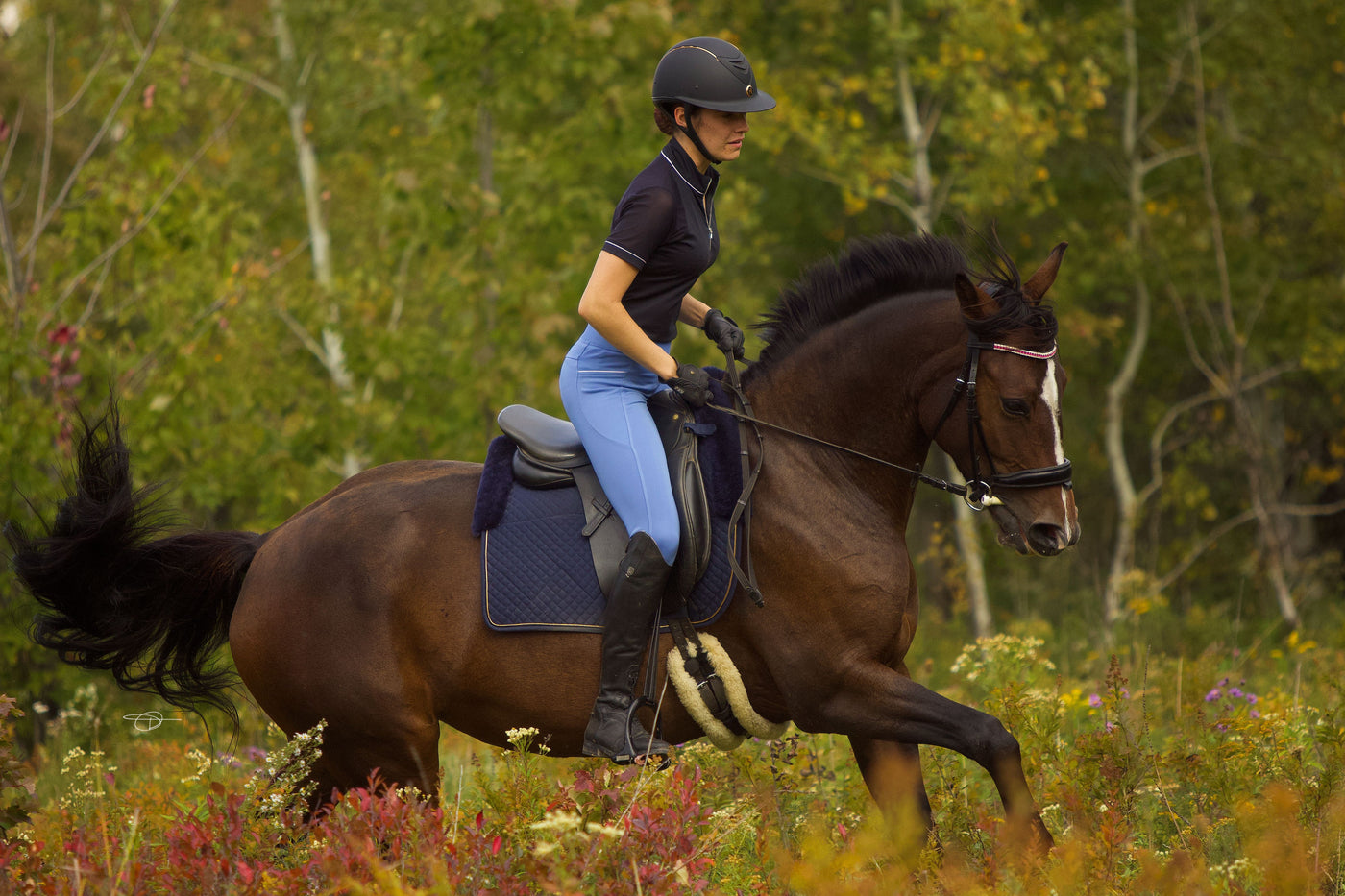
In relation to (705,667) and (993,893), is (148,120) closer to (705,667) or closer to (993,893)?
(705,667)

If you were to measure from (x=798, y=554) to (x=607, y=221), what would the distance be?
7.91 m

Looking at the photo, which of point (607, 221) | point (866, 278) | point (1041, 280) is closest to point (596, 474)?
point (866, 278)

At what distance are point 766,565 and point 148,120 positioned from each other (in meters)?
7.70

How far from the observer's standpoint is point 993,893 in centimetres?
371

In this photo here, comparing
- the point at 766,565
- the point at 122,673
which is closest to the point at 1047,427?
the point at 766,565

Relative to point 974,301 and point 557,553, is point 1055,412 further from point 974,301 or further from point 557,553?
point 557,553

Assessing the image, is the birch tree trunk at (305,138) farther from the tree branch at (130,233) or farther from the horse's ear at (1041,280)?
the horse's ear at (1041,280)

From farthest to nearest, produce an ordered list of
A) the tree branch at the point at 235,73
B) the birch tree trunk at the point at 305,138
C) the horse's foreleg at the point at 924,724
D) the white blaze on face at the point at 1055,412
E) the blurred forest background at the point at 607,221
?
the tree branch at the point at 235,73 < the birch tree trunk at the point at 305,138 < the blurred forest background at the point at 607,221 < the white blaze on face at the point at 1055,412 < the horse's foreleg at the point at 924,724

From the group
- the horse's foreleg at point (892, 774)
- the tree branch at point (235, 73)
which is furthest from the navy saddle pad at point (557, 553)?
the tree branch at point (235, 73)

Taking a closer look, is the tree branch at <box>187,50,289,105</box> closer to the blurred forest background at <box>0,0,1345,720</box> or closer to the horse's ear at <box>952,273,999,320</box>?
the blurred forest background at <box>0,0,1345,720</box>

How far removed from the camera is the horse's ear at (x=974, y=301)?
4379 mm

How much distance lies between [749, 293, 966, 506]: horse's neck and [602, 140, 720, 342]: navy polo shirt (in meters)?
0.58

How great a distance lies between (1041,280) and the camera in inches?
178

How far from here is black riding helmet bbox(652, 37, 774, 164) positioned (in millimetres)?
4547
